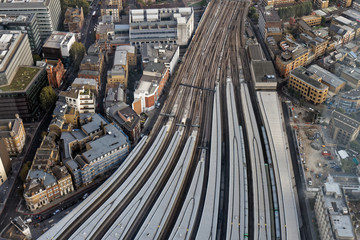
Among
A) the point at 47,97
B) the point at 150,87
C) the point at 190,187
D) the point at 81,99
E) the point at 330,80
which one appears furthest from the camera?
the point at 330,80

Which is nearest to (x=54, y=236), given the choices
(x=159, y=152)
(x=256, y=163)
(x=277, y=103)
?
(x=159, y=152)

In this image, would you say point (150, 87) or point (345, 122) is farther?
point (150, 87)

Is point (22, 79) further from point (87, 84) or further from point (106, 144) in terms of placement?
point (106, 144)

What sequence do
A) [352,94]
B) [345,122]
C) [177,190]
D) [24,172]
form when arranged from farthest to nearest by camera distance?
[352,94]
[345,122]
[24,172]
[177,190]

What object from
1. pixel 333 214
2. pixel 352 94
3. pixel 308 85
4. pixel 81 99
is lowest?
pixel 81 99

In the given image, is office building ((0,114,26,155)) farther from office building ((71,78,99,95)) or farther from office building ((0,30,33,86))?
office building ((71,78,99,95))

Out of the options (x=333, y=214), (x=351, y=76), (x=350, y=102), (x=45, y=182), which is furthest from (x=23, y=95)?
(x=351, y=76)

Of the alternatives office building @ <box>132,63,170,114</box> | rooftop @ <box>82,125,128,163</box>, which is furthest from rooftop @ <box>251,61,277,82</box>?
rooftop @ <box>82,125,128,163</box>
